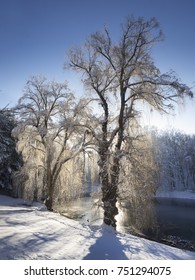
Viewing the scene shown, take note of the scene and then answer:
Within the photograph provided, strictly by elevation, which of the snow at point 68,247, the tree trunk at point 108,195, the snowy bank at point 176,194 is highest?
the tree trunk at point 108,195

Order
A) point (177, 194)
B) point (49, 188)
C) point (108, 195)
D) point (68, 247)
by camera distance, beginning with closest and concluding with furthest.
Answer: point (68, 247) → point (108, 195) → point (49, 188) → point (177, 194)

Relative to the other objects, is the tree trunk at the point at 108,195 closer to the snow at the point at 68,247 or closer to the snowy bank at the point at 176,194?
the snow at the point at 68,247

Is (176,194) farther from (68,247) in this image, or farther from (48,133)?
(68,247)

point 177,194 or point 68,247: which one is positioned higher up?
point 68,247

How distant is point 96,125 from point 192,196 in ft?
139

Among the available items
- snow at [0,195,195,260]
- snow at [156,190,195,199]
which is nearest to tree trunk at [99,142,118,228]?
snow at [0,195,195,260]

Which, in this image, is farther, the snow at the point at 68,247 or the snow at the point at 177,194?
the snow at the point at 177,194

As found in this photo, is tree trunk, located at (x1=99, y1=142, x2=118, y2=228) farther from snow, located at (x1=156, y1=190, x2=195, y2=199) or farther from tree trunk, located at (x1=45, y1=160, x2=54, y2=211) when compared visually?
snow, located at (x1=156, y1=190, x2=195, y2=199)

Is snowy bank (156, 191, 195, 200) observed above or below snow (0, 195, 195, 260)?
below

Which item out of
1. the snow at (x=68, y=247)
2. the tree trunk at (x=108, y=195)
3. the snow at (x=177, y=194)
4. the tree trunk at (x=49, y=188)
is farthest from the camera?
the snow at (x=177, y=194)

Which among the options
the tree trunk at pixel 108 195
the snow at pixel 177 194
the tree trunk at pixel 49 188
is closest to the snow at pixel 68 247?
the tree trunk at pixel 108 195

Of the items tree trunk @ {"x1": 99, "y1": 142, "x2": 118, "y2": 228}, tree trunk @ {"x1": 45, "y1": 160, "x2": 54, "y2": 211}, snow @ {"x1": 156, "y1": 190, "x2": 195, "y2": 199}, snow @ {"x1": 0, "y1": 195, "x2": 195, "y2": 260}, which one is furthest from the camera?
snow @ {"x1": 156, "y1": 190, "x2": 195, "y2": 199}

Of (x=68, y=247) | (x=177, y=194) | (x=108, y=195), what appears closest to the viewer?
(x=68, y=247)

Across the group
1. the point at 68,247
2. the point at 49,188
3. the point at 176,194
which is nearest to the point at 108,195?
the point at 68,247
